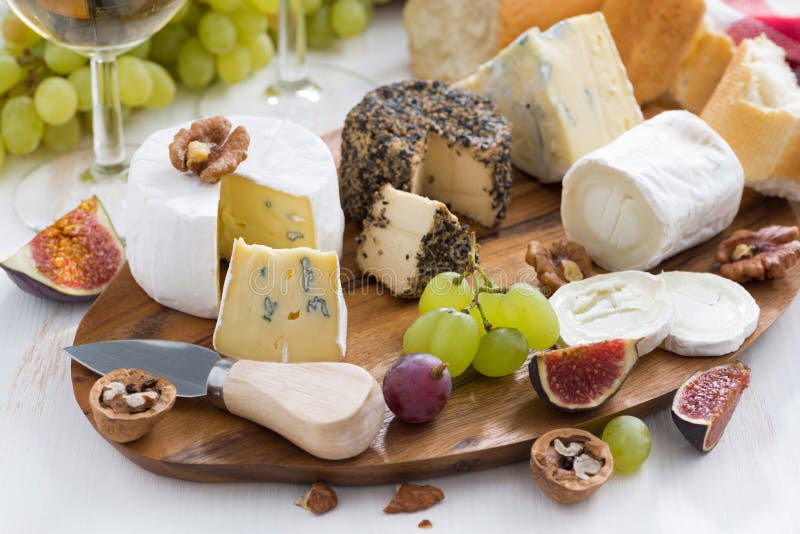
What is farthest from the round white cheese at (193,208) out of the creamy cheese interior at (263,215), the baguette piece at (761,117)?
the baguette piece at (761,117)

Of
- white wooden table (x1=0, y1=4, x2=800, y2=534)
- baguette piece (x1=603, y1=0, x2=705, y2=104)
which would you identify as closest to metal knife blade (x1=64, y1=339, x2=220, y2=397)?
white wooden table (x1=0, y1=4, x2=800, y2=534)

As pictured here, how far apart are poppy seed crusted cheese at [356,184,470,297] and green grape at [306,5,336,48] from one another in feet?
4.48

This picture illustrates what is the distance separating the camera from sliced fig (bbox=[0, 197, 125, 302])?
2.38 metres

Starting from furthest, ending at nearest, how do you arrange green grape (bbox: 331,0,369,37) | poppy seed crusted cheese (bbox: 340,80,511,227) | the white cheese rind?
1. green grape (bbox: 331,0,369,37)
2. poppy seed crusted cheese (bbox: 340,80,511,227)
3. the white cheese rind

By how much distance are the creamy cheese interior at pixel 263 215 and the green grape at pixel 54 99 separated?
0.70 metres

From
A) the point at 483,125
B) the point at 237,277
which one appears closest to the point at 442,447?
the point at 237,277

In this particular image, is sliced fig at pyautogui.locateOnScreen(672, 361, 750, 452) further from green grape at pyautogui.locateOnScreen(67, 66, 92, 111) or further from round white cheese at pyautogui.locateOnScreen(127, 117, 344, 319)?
green grape at pyautogui.locateOnScreen(67, 66, 92, 111)

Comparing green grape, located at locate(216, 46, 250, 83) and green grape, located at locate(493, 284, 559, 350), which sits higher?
green grape, located at locate(493, 284, 559, 350)

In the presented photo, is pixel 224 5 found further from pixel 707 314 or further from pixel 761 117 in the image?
pixel 707 314

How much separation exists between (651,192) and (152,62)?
1642 millimetres

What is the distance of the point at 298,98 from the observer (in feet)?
11.1

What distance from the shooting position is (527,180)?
294 cm

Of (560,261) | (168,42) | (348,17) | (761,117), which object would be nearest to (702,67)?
(761,117)

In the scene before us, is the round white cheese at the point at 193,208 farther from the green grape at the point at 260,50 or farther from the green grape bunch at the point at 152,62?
the green grape at the point at 260,50
